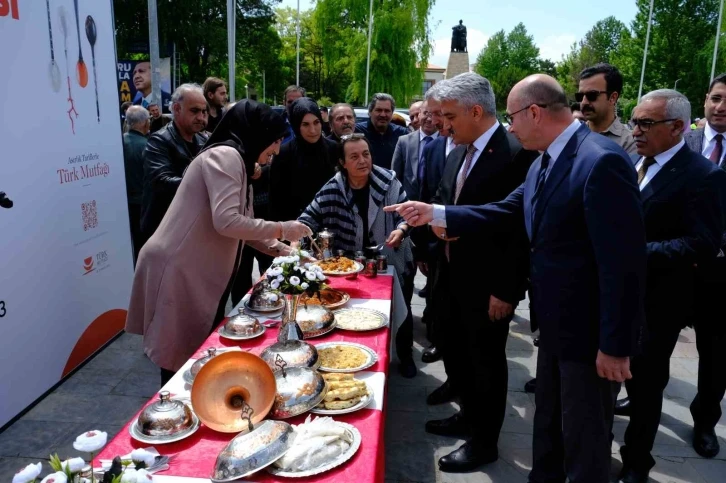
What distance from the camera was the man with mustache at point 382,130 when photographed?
5.79 m

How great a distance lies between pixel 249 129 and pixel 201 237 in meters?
0.62

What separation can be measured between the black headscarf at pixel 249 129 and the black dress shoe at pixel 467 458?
1959 millimetres

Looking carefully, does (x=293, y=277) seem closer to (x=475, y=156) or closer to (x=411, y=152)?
(x=475, y=156)

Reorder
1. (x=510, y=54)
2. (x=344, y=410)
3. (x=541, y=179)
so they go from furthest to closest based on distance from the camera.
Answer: (x=510, y=54), (x=541, y=179), (x=344, y=410)

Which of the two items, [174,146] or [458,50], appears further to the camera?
[458,50]

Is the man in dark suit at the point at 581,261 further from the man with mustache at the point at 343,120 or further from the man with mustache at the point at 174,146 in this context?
the man with mustache at the point at 343,120

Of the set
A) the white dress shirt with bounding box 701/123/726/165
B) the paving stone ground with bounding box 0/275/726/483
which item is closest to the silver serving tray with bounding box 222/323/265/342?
the paving stone ground with bounding box 0/275/726/483

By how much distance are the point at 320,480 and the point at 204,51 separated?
34641 millimetres

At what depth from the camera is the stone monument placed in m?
29.7

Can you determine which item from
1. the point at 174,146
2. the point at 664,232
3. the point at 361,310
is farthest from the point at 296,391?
the point at 174,146

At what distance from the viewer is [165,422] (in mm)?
1659

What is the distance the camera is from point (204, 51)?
3234cm

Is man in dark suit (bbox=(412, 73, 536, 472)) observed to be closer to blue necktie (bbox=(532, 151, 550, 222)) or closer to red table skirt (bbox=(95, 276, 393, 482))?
blue necktie (bbox=(532, 151, 550, 222))

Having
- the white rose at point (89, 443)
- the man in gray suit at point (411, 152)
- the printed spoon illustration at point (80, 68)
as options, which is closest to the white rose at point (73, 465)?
the white rose at point (89, 443)
